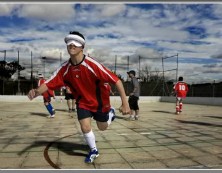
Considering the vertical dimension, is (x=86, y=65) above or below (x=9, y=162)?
above

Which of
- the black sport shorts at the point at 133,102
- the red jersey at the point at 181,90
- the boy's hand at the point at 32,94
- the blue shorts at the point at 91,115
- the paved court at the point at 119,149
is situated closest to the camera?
the paved court at the point at 119,149

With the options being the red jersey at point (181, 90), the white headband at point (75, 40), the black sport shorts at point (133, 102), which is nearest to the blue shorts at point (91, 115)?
the white headband at point (75, 40)

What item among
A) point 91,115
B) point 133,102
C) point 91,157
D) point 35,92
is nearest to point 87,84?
point 91,115

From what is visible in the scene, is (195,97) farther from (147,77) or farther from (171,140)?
(171,140)

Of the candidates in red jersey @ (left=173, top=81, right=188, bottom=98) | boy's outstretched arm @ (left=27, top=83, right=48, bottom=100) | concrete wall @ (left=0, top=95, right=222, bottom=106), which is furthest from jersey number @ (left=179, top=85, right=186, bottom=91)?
boy's outstretched arm @ (left=27, top=83, right=48, bottom=100)

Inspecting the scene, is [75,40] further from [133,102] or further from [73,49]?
[133,102]

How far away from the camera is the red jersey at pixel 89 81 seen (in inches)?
209

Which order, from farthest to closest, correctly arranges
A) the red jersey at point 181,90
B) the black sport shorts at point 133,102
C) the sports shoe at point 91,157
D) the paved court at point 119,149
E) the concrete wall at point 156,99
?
the concrete wall at point 156,99
the red jersey at point 181,90
the black sport shorts at point 133,102
the sports shoe at point 91,157
the paved court at point 119,149

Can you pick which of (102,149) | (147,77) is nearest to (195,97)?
(147,77)

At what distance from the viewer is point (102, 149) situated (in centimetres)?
625

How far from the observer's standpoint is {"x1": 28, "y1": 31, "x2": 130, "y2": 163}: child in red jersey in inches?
209

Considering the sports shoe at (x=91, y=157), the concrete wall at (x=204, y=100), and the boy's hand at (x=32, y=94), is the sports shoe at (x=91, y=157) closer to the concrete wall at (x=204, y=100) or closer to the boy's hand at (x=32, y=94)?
the boy's hand at (x=32, y=94)

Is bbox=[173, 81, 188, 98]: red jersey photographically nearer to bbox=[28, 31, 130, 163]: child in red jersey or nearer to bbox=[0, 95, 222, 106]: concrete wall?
bbox=[0, 95, 222, 106]: concrete wall

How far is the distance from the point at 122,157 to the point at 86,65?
1.59 m
